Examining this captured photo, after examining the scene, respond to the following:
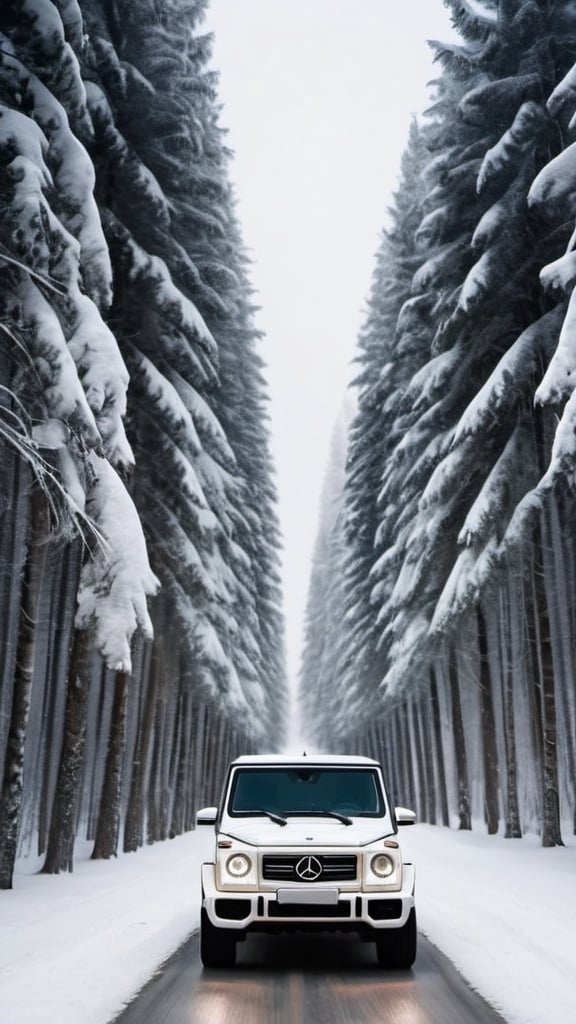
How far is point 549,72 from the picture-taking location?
19.6 meters

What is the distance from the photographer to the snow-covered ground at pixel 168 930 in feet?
20.1

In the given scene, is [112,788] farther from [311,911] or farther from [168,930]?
[311,911]

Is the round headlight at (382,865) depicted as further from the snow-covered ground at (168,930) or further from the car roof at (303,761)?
the car roof at (303,761)

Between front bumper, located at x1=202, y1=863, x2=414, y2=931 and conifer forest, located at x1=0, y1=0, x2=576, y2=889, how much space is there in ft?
15.9

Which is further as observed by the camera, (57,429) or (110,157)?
(110,157)

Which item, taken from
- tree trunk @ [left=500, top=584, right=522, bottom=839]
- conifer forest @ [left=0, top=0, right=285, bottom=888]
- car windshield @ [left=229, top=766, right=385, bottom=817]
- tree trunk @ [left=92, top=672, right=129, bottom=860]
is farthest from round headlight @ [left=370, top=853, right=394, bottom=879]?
tree trunk @ [left=500, top=584, right=522, bottom=839]

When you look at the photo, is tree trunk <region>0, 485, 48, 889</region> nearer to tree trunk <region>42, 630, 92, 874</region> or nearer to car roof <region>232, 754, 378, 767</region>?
tree trunk <region>42, 630, 92, 874</region>

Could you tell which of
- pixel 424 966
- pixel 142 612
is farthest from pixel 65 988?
pixel 142 612

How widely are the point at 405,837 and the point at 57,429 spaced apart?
1878 centimetres

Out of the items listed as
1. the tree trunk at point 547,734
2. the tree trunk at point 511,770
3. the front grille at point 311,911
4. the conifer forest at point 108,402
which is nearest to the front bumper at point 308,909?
the front grille at point 311,911

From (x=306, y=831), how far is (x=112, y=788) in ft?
39.7

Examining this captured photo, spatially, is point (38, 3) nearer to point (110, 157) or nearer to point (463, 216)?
point (110, 157)

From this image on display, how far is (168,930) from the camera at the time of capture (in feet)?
30.7

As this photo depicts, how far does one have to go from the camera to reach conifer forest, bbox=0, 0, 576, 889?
13.0 meters
